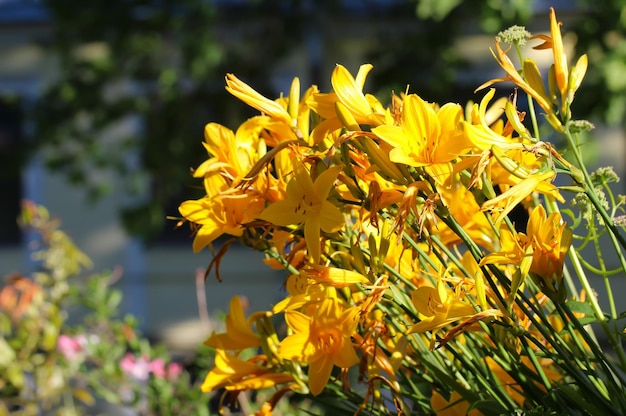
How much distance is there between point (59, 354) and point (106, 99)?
2.96 meters

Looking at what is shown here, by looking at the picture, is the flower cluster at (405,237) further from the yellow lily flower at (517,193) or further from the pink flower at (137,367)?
the pink flower at (137,367)

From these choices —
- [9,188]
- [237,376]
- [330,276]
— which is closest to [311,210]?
[330,276]

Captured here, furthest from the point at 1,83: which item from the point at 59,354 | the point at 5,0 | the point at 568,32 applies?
the point at 59,354

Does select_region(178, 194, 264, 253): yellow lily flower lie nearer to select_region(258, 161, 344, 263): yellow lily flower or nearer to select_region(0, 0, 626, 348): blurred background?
select_region(258, 161, 344, 263): yellow lily flower

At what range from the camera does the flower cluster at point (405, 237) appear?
47 cm

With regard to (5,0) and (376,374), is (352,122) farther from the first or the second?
(5,0)

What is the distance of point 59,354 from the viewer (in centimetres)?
175

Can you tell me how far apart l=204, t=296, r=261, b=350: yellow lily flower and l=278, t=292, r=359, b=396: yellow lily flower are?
0.32 ft

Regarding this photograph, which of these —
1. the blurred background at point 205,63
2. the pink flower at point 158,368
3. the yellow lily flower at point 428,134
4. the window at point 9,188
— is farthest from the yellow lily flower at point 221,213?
the window at point 9,188

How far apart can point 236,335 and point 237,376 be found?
0.04 meters

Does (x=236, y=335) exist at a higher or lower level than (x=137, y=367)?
higher

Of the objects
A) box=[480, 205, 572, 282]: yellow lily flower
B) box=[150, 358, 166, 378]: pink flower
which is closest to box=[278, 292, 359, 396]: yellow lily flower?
box=[480, 205, 572, 282]: yellow lily flower

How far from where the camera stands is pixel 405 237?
0.50 m

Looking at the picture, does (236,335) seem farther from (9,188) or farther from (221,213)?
(9,188)
